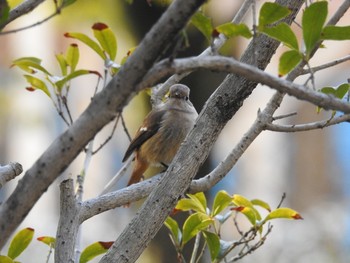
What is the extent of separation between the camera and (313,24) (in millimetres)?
1527

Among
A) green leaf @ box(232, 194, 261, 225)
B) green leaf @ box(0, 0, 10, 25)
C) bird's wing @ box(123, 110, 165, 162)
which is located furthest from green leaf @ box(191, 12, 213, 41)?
bird's wing @ box(123, 110, 165, 162)

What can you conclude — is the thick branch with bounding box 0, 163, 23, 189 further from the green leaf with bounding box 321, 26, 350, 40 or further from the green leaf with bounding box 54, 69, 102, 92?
the green leaf with bounding box 321, 26, 350, 40

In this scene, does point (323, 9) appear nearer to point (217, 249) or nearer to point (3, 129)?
point (217, 249)

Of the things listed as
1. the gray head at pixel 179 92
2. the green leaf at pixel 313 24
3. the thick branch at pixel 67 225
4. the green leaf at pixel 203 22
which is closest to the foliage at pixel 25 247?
the thick branch at pixel 67 225

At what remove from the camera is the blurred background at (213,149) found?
6551 millimetres

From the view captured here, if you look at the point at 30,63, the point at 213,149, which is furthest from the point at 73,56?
the point at 213,149

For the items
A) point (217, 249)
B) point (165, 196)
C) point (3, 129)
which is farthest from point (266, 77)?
point (3, 129)

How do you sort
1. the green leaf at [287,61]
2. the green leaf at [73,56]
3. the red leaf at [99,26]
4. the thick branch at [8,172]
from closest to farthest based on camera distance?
the green leaf at [287,61], the thick branch at [8,172], the red leaf at [99,26], the green leaf at [73,56]

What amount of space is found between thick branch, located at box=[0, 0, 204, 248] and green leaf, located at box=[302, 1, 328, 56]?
0.37 m

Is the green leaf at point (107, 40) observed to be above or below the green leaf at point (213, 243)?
above

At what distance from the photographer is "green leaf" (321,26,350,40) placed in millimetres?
1525

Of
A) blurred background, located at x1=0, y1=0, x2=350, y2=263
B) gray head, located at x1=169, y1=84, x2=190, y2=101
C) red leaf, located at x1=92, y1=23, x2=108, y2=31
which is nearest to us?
red leaf, located at x1=92, y1=23, x2=108, y2=31

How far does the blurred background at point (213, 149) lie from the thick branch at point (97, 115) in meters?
4.90

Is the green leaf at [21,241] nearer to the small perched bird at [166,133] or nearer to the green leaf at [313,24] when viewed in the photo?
the green leaf at [313,24]
